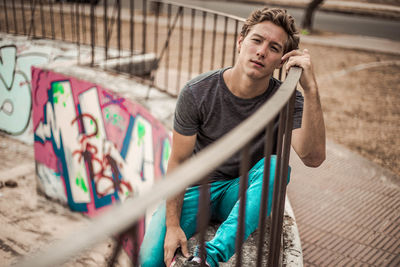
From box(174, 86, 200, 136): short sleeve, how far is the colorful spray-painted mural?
1.44 meters

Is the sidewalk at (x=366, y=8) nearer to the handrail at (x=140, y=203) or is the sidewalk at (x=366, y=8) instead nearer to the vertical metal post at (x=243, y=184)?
the vertical metal post at (x=243, y=184)

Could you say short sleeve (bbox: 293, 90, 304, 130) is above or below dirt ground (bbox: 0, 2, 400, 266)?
above

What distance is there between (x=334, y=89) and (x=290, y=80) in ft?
21.4

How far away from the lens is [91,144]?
207 inches

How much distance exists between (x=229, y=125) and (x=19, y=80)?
6.23 meters

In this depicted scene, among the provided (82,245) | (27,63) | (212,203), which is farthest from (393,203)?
(27,63)

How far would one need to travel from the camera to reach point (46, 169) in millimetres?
6012

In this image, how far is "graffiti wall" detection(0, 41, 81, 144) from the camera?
22.6ft

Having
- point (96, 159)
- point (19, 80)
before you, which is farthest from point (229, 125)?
point (19, 80)

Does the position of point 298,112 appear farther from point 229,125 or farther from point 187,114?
point 187,114

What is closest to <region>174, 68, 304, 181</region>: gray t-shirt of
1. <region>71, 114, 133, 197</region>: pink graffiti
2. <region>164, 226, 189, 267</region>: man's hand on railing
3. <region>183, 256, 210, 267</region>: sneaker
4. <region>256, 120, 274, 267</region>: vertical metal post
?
<region>164, 226, 189, 267</region>: man's hand on railing

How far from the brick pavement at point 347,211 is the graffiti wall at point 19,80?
464 centimetres

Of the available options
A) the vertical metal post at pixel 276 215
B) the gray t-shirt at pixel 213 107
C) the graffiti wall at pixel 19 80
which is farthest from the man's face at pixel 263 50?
the graffiti wall at pixel 19 80

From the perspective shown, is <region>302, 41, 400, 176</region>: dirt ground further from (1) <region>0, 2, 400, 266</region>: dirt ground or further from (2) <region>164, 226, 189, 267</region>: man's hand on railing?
(2) <region>164, 226, 189, 267</region>: man's hand on railing
